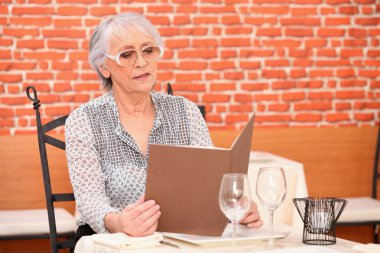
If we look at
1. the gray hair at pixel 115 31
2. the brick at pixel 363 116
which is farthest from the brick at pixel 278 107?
the gray hair at pixel 115 31

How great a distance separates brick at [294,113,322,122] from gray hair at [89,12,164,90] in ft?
7.33

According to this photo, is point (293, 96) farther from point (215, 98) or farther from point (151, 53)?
point (151, 53)

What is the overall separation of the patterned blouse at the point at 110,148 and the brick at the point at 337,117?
224 cm

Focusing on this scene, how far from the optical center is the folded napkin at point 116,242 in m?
1.81

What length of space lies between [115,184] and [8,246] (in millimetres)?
1926

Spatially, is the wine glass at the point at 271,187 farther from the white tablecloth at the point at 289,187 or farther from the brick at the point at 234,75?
the brick at the point at 234,75

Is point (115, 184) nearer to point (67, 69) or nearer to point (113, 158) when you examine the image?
point (113, 158)

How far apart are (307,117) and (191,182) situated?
291 centimetres

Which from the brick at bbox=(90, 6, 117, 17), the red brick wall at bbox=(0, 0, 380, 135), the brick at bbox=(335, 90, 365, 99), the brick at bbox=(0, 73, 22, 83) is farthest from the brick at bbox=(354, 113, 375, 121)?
the brick at bbox=(0, 73, 22, 83)

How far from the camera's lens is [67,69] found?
4273 millimetres

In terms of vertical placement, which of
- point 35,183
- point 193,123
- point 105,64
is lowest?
point 35,183

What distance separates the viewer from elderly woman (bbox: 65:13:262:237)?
7.76 ft

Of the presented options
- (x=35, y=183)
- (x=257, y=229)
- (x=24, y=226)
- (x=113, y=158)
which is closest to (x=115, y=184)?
(x=113, y=158)

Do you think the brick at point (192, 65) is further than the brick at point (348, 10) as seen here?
No
